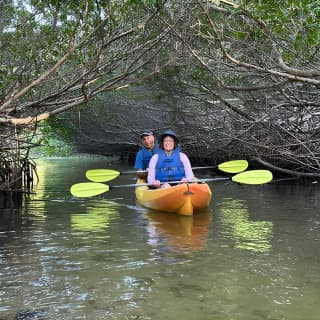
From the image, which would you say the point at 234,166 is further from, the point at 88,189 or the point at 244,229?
the point at 244,229

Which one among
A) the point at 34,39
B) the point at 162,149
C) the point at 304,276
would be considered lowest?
the point at 304,276

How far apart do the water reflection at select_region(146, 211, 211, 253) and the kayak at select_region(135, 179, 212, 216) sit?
9cm

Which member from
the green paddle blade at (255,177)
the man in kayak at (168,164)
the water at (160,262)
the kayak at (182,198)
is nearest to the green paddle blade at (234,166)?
the water at (160,262)

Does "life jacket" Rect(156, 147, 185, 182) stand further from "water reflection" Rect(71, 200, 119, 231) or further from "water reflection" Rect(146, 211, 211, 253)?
"water reflection" Rect(71, 200, 119, 231)

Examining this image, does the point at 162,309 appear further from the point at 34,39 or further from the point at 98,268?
the point at 34,39

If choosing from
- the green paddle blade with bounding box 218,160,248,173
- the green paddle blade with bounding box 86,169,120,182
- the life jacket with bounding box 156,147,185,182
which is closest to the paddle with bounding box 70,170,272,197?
the life jacket with bounding box 156,147,185,182

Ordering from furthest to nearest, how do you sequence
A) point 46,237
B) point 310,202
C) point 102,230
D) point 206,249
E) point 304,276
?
point 310,202, point 102,230, point 46,237, point 206,249, point 304,276

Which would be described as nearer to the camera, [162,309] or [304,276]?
[162,309]

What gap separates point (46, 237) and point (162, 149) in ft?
7.64

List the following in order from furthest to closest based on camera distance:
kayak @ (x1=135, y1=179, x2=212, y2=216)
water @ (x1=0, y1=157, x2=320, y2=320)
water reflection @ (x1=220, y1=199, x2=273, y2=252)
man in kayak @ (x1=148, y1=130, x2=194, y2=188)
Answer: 1. man in kayak @ (x1=148, y1=130, x2=194, y2=188)
2. kayak @ (x1=135, y1=179, x2=212, y2=216)
3. water reflection @ (x1=220, y1=199, x2=273, y2=252)
4. water @ (x1=0, y1=157, x2=320, y2=320)

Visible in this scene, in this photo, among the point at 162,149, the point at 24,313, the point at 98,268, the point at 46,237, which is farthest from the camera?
the point at 162,149

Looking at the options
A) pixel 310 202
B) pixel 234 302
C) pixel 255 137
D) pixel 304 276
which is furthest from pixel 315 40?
pixel 255 137

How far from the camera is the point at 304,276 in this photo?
447 cm

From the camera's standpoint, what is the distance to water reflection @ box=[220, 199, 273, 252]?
18.6 feet
